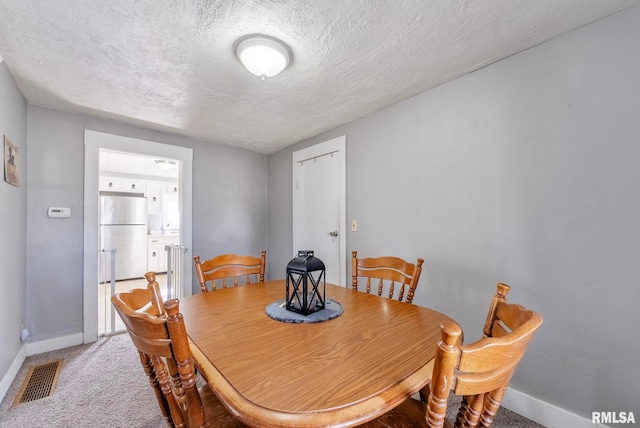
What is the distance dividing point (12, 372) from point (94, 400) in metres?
0.82

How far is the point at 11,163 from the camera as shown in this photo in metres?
1.99

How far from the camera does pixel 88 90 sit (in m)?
2.20

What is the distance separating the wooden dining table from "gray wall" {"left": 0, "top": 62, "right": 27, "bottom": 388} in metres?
1.67

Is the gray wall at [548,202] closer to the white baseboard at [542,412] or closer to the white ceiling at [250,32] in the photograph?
the white baseboard at [542,412]

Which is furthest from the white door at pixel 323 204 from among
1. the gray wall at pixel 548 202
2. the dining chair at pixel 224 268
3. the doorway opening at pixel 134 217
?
the doorway opening at pixel 134 217

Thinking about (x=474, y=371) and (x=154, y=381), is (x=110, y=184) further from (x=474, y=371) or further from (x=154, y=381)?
(x=474, y=371)

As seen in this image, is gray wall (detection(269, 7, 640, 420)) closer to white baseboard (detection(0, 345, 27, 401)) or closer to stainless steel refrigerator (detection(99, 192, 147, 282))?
white baseboard (detection(0, 345, 27, 401))

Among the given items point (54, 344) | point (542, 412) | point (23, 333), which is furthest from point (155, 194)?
point (542, 412)

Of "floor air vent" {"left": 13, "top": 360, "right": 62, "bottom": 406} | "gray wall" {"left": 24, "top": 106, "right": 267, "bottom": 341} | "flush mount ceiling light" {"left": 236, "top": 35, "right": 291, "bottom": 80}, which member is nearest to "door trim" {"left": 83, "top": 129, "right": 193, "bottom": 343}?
"gray wall" {"left": 24, "top": 106, "right": 267, "bottom": 341}

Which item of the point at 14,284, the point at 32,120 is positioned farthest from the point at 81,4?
the point at 14,284

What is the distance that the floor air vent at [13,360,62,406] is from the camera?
182 centimetres

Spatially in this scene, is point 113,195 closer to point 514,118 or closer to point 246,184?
point 246,184

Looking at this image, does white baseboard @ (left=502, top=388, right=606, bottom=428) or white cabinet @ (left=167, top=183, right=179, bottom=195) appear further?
white cabinet @ (left=167, top=183, right=179, bottom=195)

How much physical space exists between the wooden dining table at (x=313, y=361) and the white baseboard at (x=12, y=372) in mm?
1716
